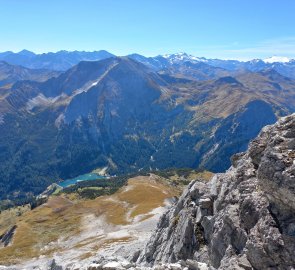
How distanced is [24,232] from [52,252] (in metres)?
32.9

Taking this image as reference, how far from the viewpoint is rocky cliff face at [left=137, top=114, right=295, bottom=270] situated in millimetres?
25844

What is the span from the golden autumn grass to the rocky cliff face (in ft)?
233

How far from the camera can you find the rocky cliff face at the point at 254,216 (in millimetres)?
25844

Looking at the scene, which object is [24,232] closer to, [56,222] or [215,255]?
[56,222]

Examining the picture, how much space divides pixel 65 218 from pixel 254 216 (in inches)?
5426

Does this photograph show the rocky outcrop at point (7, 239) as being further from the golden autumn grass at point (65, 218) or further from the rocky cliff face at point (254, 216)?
the rocky cliff face at point (254, 216)

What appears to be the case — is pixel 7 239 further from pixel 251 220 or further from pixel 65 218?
pixel 251 220

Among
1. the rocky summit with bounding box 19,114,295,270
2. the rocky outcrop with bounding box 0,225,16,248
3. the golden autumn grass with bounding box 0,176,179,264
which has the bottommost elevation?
the rocky outcrop with bounding box 0,225,16,248

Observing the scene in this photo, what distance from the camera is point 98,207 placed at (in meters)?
172

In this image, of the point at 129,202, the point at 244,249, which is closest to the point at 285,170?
the point at 244,249

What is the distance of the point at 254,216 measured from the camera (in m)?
29.5

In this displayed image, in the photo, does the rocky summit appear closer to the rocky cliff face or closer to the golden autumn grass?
the rocky cliff face

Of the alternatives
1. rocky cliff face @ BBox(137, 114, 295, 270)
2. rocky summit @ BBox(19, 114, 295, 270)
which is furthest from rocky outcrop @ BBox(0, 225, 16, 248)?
rocky summit @ BBox(19, 114, 295, 270)

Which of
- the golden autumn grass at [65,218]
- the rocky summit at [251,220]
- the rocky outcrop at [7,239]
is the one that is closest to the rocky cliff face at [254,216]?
the rocky summit at [251,220]
